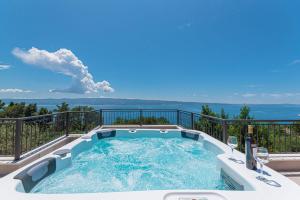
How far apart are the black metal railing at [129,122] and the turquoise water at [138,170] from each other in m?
0.93

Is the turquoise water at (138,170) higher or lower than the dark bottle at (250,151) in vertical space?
lower

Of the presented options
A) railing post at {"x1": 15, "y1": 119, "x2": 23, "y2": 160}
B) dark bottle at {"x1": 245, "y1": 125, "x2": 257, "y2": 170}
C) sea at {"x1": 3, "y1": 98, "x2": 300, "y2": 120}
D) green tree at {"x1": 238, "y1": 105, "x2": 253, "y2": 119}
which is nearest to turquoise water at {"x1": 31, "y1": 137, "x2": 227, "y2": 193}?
dark bottle at {"x1": 245, "y1": 125, "x2": 257, "y2": 170}

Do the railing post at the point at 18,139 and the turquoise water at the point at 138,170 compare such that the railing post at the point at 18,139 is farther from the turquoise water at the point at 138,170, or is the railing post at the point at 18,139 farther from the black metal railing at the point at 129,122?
the turquoise water at the point at 138,170

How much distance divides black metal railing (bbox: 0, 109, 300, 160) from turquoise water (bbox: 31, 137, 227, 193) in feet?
3.06

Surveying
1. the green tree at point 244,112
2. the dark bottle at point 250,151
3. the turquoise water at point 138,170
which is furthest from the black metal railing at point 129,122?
the dark bottle at point 250,151

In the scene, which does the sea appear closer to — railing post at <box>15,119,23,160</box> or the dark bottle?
the dark bottle

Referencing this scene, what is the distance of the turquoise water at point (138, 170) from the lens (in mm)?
2316

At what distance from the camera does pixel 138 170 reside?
9.91 feet

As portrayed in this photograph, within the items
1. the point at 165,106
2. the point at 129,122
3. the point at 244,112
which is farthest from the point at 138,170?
the point at 165,106

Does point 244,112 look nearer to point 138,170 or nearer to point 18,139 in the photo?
point 138,170

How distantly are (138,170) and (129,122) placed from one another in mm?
5116

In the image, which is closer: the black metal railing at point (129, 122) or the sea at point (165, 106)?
the black metal railing at point (129, 122)

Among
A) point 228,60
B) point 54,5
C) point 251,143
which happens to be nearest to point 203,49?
point 228,60

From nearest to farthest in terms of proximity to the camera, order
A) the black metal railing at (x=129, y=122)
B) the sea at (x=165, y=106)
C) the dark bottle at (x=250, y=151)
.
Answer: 1. the dark bottle at (x=250, y=151)
2. the black metal railing at (x=129, y=122)
3. the sea at (x=165, y=106)
